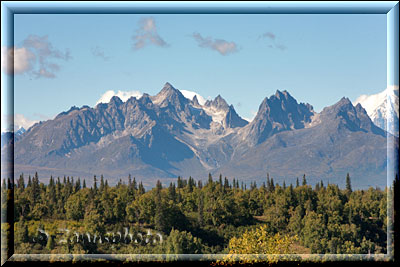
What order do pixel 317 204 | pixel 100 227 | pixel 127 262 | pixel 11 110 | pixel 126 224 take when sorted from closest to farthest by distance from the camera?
pixel 11 110, pixel 127 262, pixel 100 227, pixel 126 224, pixel 317 204

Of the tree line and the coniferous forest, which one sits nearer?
the coniferous forest

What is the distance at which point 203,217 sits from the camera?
11344 centimetres

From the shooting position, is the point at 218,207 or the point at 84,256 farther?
the point at 218,207

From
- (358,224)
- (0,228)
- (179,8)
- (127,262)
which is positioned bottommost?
(358,224)

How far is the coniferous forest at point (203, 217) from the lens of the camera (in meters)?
96.3

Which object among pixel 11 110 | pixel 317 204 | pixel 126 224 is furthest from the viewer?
pixel 317 204

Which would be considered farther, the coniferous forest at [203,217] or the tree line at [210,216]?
the tree line at [210,216]

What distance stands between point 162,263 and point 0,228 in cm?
697

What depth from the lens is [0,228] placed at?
21344 mm

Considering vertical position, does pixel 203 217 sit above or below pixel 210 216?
below

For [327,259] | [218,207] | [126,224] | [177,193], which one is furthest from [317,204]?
[327,259]

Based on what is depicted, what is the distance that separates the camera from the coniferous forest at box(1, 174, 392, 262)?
316 ft

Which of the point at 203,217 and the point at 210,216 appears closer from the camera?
the point at 210,216

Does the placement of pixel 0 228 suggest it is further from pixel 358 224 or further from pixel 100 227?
pixel 358 224
